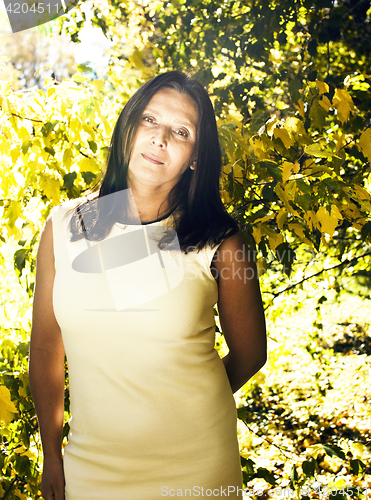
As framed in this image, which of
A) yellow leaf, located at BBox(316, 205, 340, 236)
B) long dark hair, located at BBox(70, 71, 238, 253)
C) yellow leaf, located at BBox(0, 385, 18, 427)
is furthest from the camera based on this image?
long dark hair, located at BBox(70, 71, 238, 253)

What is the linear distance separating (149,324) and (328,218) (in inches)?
26.0

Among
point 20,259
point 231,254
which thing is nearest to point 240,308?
point 231,254

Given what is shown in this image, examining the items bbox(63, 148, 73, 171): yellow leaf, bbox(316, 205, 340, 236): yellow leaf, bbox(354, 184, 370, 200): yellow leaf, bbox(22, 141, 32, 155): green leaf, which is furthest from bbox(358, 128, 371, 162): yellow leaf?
bbox(22, 141, 32, 155): green leaf

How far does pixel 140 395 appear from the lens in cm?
122

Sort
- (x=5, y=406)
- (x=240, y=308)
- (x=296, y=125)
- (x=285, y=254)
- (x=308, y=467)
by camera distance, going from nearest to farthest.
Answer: (x=5, y=406)
(x=240, y=308)
(x=296, y=125)
(x=308, y=467)
(x=285, y=254)

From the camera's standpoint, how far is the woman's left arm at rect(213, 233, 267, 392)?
135cm

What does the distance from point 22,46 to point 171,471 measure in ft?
26.9

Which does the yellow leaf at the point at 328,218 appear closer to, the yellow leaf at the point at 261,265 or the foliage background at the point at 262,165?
the foliage background at the point at 262,165

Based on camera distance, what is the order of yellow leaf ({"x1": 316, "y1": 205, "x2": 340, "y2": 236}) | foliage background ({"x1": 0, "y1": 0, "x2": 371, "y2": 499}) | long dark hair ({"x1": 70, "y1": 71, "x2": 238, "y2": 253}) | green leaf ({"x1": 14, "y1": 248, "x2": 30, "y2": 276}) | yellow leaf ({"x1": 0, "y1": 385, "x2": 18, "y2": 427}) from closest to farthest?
yellow leaf ({"x1": 0, "y1": 385, "x2": 18, "y2": 427})
yellow leaf ({"x1": 316, "y1": 205, "x2": 340, "y2": 236})
long dark hair ({"x1": 70, "y1": 71, "x2": 238, "y2": 253})
foliage background ({"x1": 0, "y1": 0, "x2": 371, "y2": 499})
green leaf ({"x1": 14, "y1": 248, "x2": 30, "y2": 276})

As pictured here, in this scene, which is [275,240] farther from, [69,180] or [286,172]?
[69,180]

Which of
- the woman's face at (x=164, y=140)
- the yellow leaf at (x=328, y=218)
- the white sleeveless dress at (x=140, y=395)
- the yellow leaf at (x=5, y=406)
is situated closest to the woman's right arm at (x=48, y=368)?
the white sleeveless dress at (x=140, y=395)

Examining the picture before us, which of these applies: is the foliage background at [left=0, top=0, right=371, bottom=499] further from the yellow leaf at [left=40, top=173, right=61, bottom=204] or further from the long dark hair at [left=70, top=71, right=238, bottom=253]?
the long dark hair at [left=70, top=71, right=238, bottom=253]

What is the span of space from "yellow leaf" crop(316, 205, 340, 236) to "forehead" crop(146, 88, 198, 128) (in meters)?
0.54

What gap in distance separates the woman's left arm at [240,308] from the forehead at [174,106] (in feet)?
1.50
